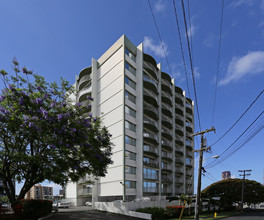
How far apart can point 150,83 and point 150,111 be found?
6.16 m

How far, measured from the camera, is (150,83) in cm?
4978

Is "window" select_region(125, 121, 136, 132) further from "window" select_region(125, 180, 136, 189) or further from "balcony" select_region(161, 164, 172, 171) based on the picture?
"balcony" select_region(161, 164, 172, 171)

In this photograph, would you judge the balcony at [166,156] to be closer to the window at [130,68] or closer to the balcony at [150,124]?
the balcony at [150,124]

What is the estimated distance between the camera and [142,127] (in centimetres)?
4562

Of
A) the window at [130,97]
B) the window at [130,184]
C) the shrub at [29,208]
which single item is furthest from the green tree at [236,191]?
the shrub at [29,208]

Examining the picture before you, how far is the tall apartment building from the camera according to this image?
43031mm

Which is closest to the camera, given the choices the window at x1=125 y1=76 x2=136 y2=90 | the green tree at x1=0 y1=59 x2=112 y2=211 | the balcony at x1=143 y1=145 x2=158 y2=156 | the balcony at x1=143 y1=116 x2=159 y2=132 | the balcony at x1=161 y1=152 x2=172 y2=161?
the green tree at x1=0 y1=59 x2=112 y2=211

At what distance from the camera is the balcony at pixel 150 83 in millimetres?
49206

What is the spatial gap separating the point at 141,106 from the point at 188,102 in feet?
113

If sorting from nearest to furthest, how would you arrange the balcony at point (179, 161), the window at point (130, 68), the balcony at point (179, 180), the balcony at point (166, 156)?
the window at point (130, 68) < the balcony at point (166, 156) < the balcony at point (179, 180) < the balcony at point (179, 161)

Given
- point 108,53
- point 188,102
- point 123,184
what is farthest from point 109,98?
point 188,102

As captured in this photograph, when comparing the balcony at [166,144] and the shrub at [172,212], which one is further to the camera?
the balcony at [166,144]

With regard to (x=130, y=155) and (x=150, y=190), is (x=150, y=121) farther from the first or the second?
(x=150, y=190)

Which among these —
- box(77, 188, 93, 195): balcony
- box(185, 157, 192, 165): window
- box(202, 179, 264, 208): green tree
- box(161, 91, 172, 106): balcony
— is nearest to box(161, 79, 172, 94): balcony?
box(161, 91, 172, 106): balcony
